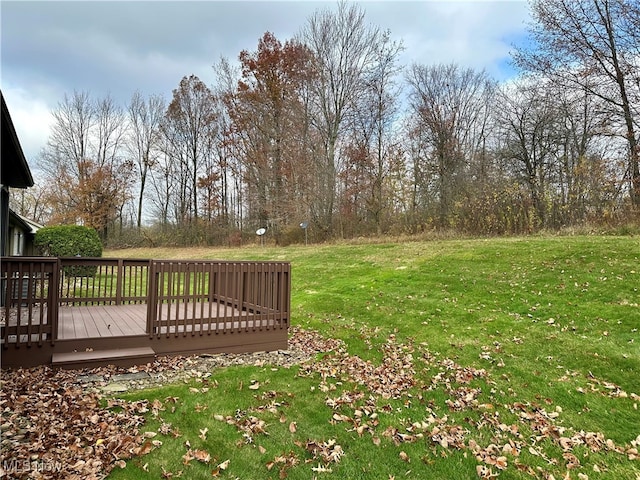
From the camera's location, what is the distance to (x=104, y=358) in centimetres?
430

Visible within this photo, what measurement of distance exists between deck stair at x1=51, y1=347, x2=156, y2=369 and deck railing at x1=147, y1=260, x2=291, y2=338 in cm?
30

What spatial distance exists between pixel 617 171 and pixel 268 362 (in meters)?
13.5

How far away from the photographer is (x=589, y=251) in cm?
860

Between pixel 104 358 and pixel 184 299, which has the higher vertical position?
pixel 184 299

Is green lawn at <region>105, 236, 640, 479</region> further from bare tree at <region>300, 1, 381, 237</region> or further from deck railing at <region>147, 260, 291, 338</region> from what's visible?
bare tree at <region>300, 1, 381, 237</region>

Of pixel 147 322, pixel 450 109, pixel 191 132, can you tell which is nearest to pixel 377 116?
→ pixel 450 109

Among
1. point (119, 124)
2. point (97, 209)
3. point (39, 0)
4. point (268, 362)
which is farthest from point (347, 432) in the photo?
point (119, 124)

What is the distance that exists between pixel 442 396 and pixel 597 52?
1437 cm

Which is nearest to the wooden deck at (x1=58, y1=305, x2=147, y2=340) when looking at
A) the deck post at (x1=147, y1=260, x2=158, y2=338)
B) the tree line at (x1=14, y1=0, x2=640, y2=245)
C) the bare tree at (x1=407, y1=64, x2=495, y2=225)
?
the deck post at (x1=147, y1=260, x2=158, y2=338)

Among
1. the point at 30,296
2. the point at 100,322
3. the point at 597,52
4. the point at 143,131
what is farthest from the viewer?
the point at 143,131

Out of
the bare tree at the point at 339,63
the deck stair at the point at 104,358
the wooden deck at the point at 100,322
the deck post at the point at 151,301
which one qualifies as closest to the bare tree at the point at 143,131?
the bare tree at the point at 339,63

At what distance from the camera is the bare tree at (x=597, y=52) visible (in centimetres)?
1205

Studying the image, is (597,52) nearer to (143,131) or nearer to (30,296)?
(30,296)

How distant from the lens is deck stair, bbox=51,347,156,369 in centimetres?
414
